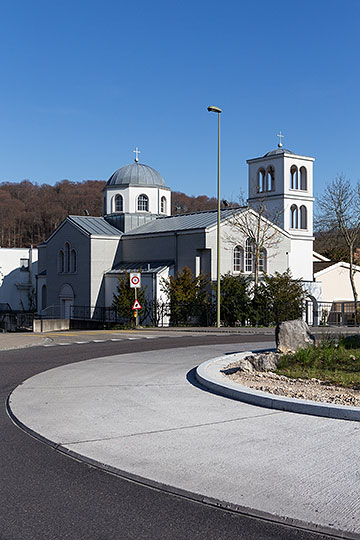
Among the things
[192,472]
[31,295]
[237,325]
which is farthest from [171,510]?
[31,295]

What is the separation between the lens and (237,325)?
35125mm

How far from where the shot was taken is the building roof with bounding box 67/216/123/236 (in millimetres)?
47594

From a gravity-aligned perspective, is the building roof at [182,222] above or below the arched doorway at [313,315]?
above

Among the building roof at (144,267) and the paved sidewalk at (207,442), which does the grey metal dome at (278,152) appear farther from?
the paved sidewalk at (207,442)

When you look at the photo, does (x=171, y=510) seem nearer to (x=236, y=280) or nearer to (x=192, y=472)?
(x=192, y=472)

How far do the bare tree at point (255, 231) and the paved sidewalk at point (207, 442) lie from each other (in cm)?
3088

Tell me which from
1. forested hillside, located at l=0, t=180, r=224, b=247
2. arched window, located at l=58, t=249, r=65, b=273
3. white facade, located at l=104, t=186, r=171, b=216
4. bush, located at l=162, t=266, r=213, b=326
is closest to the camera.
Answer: bush, located at l=162, t=266, r=213, b=326

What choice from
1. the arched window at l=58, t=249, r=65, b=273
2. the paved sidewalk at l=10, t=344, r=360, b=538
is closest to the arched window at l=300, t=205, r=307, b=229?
the arched window at l=58, t=249, r=65, b=273

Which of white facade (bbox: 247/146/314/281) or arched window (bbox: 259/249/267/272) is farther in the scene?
white facade (bbox: 247/146/314/281)

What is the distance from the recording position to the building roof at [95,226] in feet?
156

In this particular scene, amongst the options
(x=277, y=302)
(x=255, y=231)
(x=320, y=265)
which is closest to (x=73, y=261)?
(x=255, y=231)

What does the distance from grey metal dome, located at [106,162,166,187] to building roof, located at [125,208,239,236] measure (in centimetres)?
354

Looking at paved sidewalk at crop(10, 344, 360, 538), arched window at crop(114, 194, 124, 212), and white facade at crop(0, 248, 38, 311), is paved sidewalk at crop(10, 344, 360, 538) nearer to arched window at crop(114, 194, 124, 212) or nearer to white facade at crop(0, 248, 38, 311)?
arched window at crop(114, 194, 124, 212)

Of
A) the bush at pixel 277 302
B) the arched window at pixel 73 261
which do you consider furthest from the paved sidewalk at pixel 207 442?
the arched window at pixel 73 261
